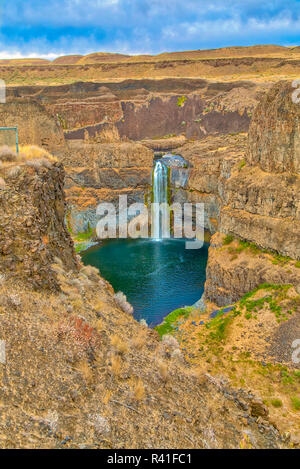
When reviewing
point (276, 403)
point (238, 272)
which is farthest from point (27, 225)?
point (238, 272)

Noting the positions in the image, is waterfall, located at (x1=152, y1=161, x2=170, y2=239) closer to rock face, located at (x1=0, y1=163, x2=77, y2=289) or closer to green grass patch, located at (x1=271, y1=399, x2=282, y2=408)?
green grass patch, located at (x1=271, y1=399, x2=282, y2=408)

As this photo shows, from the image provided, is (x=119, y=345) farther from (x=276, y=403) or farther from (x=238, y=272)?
(x=238, y=272)

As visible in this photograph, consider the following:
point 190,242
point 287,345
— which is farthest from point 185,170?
point 287,345

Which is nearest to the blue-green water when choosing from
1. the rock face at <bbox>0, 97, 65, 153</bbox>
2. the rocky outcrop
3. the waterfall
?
the waterfall

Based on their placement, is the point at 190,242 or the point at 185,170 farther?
the point at 185,170

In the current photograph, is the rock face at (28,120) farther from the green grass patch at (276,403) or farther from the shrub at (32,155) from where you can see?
the green grass patch at (276,403)
